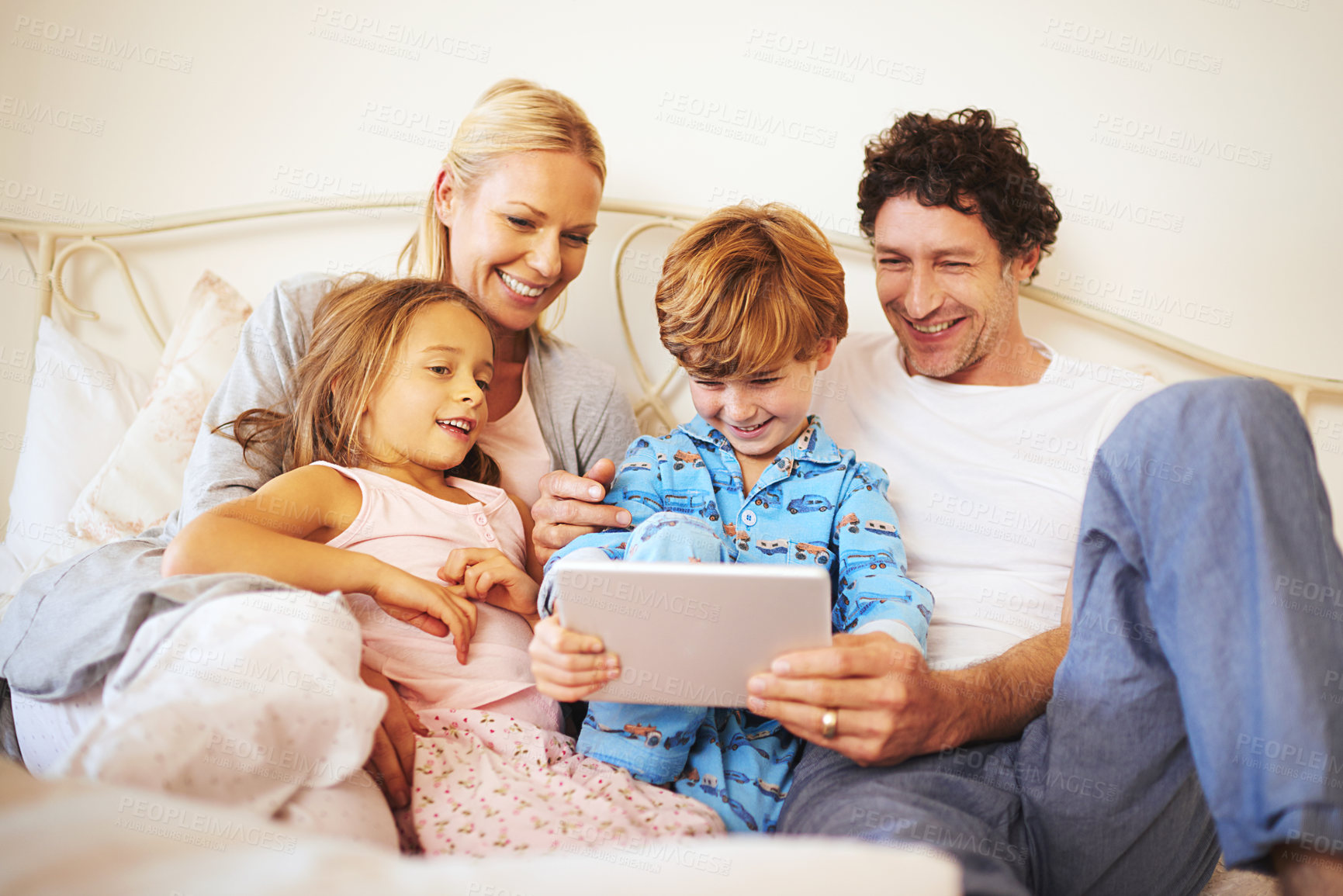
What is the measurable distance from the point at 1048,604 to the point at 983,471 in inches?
9.7

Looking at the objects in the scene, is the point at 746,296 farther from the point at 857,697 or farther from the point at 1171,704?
the point at 1171,704

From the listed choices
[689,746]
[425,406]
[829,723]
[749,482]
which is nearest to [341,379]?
[425,406]

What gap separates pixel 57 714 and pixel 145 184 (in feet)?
4.96

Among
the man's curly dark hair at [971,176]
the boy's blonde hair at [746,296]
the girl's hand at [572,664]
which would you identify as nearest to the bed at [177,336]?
the man's curly dark hair at [971,176]

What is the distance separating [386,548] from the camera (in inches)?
50.2

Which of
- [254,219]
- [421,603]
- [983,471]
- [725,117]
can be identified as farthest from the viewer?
[254,219]

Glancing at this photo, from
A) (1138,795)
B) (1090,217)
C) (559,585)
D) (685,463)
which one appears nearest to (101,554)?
(559,585)

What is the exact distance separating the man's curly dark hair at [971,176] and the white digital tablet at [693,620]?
92cm

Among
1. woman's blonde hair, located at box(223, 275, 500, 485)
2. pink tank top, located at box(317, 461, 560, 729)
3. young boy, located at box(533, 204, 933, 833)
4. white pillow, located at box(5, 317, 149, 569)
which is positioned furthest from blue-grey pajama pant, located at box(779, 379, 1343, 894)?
white pillow, located at box(5, 317, 149, 569)

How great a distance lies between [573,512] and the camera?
4.32 ft

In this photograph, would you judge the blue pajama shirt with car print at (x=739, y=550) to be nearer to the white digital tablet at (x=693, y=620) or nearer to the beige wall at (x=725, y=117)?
the white digital tablet at (x=693, y=620)

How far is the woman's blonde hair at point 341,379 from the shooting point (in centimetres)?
136

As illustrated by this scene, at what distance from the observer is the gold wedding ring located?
41.0 inches

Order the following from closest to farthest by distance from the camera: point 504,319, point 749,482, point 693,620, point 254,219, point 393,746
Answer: point 693,620
point 393,746
point 749,482
point 504,319
point 254,219
